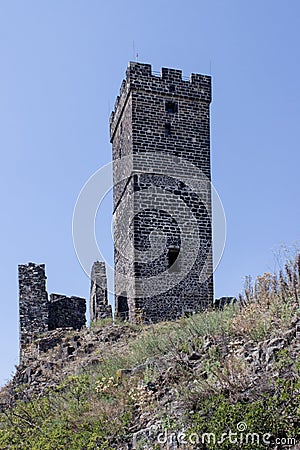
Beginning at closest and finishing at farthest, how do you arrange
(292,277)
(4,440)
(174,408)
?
1. (174,408)
2. (292,277)
3. (4,440)

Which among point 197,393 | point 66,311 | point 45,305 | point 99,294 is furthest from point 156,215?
point 197,393

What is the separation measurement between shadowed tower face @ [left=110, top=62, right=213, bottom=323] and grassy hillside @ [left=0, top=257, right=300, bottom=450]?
7.42 metres

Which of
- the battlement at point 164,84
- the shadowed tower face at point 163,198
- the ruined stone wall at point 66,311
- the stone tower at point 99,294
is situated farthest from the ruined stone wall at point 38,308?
the battlement at point 164,84

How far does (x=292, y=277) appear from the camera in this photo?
9.65 m

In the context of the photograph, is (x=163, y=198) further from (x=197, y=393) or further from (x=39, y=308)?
(x=197, y=393)

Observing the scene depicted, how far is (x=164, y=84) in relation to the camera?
21.1 meters

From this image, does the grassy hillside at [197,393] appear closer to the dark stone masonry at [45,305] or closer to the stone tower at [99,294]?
the stone tower at [99,294]

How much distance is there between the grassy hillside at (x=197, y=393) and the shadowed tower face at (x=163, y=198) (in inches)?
292

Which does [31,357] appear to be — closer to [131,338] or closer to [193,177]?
[131,338]

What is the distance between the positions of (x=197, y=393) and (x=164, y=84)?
14412 mm

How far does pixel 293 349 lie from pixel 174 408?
168 centimetres

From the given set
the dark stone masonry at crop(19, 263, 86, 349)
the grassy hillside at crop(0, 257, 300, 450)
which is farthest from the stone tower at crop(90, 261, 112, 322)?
the grassy hillside at crop(0, 257, 300, 450)

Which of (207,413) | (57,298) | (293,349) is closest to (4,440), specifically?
(207,413)

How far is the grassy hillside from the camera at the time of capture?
23.6 feet
